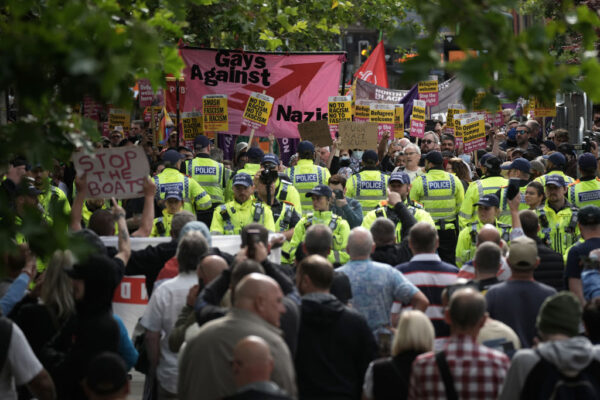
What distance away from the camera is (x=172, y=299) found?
24.4 ft

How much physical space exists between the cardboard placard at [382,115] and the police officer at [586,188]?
644 centimetres

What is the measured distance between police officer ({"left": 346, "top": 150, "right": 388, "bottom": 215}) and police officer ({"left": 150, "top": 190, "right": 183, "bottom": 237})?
2.94 m

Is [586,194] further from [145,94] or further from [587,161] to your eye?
[145,94]

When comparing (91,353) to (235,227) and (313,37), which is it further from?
(313,37)

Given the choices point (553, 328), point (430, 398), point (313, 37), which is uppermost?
point (313, 37)

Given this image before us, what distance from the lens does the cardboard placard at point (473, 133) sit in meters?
19.1

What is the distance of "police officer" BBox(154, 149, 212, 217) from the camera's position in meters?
12.9

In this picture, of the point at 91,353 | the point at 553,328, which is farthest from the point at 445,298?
the point at 91,353

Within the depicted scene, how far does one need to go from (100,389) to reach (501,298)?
120 inches

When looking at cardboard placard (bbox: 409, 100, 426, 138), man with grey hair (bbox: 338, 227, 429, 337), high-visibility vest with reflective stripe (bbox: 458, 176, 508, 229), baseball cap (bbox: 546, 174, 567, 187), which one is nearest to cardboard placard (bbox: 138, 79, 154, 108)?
cardboard placard (bbox: 409, 100, 426, 138)

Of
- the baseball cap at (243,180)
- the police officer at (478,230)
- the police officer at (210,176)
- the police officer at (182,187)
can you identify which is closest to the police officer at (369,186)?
Answer: the police officer at (210,176)

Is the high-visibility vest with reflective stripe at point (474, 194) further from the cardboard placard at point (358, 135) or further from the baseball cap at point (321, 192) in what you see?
the cardboard placard at point (358, 135)

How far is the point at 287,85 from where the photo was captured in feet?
59.3

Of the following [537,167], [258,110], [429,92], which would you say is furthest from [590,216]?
[429,92]
